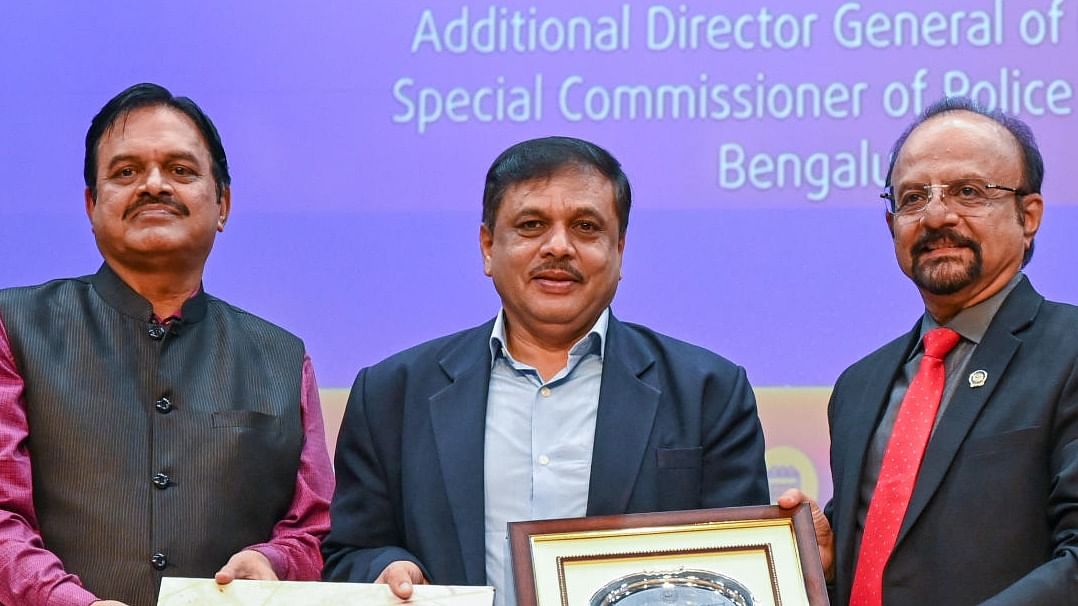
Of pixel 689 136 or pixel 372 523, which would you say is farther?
pixel 689 136

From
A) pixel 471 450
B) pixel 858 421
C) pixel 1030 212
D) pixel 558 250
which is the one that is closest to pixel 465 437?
pixel 471 450

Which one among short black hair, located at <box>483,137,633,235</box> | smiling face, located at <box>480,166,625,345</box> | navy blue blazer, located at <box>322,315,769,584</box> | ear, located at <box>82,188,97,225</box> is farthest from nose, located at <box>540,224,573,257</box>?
ear, located at <box>82,188,97,225</box>

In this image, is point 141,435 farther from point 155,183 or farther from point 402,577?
point 402,577

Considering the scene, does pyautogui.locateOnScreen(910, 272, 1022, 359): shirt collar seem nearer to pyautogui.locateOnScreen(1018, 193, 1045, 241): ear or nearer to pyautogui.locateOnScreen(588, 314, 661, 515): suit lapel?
pyautogui.locateOnScreen(1018, 193, 1045, 241): ear

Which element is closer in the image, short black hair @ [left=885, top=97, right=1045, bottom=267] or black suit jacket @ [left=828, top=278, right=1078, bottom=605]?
black suit jacket @ [left=828, top=278, right=1078, bottom=605]

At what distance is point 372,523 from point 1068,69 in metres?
2.58

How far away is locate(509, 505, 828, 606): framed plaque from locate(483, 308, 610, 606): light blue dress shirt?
0.22 metres

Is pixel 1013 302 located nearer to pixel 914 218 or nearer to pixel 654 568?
pixel 914 218

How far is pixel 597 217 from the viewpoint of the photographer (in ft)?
10.5

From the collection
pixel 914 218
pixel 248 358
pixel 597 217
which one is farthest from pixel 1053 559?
pixel 248 358

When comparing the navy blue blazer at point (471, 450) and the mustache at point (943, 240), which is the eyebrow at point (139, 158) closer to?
the navy blue blazer at point (471, 450)

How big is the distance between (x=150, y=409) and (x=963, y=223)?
183cm

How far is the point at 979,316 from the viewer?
3.21m

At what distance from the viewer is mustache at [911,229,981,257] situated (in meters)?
3.20
